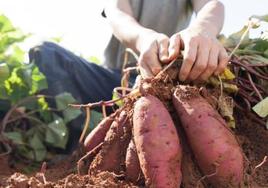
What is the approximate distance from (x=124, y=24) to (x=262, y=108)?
2.33 feet

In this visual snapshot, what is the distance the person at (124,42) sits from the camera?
1.60m

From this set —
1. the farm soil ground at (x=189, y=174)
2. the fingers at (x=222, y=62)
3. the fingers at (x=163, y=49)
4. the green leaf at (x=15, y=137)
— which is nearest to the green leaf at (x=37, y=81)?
the green leaf at (x=15, y=137)

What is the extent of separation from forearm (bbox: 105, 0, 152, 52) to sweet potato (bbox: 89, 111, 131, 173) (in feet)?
1.34

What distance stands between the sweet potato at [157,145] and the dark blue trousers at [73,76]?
1.14 m

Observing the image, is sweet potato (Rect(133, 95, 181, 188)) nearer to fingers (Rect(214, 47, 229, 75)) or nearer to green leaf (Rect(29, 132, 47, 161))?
fingers (Rect(214, 47, 229, 75))

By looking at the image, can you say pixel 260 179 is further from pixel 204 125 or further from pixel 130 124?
pixel 130 124

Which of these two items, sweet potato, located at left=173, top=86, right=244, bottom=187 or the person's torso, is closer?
sweet potato, located at left=173, top=86, right=244, bottom=187

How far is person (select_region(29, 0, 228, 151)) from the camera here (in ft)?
5.24

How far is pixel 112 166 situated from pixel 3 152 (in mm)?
986

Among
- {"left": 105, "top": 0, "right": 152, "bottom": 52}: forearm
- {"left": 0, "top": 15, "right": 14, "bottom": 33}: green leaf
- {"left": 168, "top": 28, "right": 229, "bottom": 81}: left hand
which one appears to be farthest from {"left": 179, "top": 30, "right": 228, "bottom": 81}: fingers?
{"left": 0, "top": 15, "right": 14, "bottom": 33}: green leaf

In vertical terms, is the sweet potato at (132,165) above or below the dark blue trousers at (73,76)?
above

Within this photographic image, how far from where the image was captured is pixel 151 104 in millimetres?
1230

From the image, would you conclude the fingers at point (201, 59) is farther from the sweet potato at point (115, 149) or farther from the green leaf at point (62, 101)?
the green leaf at point (62, 101)

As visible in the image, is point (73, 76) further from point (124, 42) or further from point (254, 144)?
point (254, 144)
